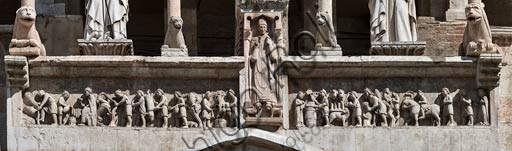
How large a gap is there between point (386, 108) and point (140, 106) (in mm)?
3435

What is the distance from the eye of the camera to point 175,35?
3478cm

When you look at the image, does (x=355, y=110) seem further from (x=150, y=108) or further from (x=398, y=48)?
(x=150, y=108)

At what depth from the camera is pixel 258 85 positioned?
34.3 metres

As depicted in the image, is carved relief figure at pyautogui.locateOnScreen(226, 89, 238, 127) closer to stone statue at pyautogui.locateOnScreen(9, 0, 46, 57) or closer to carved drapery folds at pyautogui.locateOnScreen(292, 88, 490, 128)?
carved drapery folds at pyautogui.locateOnScreen(292, 88, 490, 128)

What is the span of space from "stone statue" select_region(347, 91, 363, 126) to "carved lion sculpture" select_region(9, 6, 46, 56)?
4377 millimetres

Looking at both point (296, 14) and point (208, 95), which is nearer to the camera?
point (208, 95)

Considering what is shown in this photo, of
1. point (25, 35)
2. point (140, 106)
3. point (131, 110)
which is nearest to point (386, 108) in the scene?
point (140, 106)

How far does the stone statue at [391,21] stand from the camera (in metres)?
35.3

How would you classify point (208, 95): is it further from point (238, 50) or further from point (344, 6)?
point (344, 6)

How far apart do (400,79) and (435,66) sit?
20.9 inches

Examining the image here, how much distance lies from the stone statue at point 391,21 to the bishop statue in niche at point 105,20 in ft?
11.7

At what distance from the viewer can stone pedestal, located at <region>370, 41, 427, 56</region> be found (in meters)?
35.1

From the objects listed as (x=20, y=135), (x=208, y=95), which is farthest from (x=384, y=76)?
(x=20, y=135)

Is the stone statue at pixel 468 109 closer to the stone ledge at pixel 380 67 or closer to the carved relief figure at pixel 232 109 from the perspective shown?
the stone ledge at pixel 380 67
